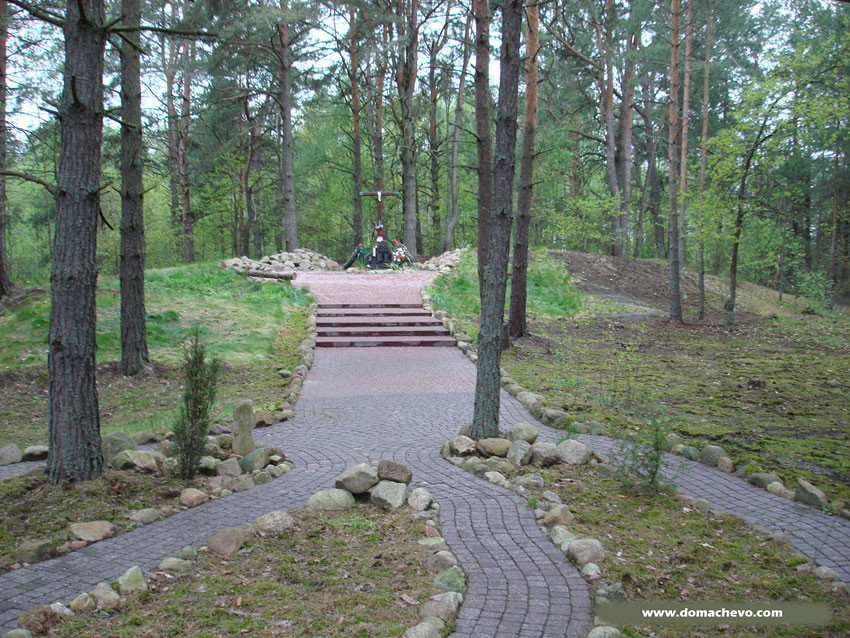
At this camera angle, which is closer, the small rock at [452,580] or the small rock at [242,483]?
the small rock at [452,580]

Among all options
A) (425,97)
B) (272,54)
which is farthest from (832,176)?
(272,54)

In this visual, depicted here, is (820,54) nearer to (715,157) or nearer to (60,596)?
(715,157)

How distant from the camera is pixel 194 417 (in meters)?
4.88

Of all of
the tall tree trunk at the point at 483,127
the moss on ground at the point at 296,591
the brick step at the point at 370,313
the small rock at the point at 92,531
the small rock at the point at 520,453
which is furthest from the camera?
the brick step at the point at 370,313

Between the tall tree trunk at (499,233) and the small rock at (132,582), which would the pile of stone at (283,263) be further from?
the small rock at (132,582)

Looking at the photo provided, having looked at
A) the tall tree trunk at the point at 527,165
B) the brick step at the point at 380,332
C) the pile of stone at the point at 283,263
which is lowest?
the brick step at the point at 380,332

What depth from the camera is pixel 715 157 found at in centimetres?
1376

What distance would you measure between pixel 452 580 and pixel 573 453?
2.42 meters

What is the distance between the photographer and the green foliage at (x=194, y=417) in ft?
15.7

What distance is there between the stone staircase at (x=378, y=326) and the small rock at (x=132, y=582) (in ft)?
29.1

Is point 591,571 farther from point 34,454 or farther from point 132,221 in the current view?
point 132,221

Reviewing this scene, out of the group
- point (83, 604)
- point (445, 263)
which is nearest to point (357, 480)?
point (83, 604)

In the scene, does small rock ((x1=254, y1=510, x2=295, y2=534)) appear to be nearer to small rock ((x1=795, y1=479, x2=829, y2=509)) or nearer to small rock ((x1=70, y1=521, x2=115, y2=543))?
small rock ((x1=70, y1=521, x2=115, y2=543))

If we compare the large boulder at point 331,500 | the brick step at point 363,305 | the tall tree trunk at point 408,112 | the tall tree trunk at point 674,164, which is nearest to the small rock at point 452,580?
the large boulder at point 331,500
